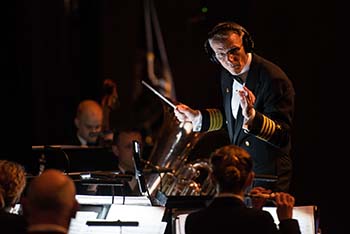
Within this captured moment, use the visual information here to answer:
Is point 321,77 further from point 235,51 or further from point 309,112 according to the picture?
point 235,51

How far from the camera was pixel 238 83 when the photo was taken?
6.61 m

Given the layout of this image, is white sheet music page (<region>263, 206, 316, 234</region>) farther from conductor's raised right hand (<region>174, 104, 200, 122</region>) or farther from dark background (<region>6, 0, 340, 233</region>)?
dark background (<region>6, 0, 340, 233</region>)

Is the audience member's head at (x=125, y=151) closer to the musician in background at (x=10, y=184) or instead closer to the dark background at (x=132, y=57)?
the dark background at (x=132, y=57)

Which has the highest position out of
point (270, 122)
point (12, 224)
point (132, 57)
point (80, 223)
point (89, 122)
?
point (132, 57)

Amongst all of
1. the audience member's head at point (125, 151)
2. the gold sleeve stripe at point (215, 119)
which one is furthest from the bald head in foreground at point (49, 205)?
the audience member's head at point (125, 151)

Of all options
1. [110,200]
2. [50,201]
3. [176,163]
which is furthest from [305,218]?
[176,163]

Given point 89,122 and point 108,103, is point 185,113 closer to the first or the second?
point 108,103

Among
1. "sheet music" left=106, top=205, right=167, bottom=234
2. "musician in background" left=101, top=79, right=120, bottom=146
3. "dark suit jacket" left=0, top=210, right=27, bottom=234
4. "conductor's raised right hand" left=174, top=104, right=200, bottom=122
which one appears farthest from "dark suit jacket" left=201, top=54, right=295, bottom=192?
"musician in background" left=101, top=79, right=120, bottom=146

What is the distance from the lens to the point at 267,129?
618 cm

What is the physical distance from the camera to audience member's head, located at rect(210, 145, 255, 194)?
504cm

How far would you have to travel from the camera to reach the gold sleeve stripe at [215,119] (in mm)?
6816

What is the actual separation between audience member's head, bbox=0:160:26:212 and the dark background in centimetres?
180

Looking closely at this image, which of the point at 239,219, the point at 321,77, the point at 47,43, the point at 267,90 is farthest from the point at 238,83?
the point at 47,43

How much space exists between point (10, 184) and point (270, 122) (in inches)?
64.2
